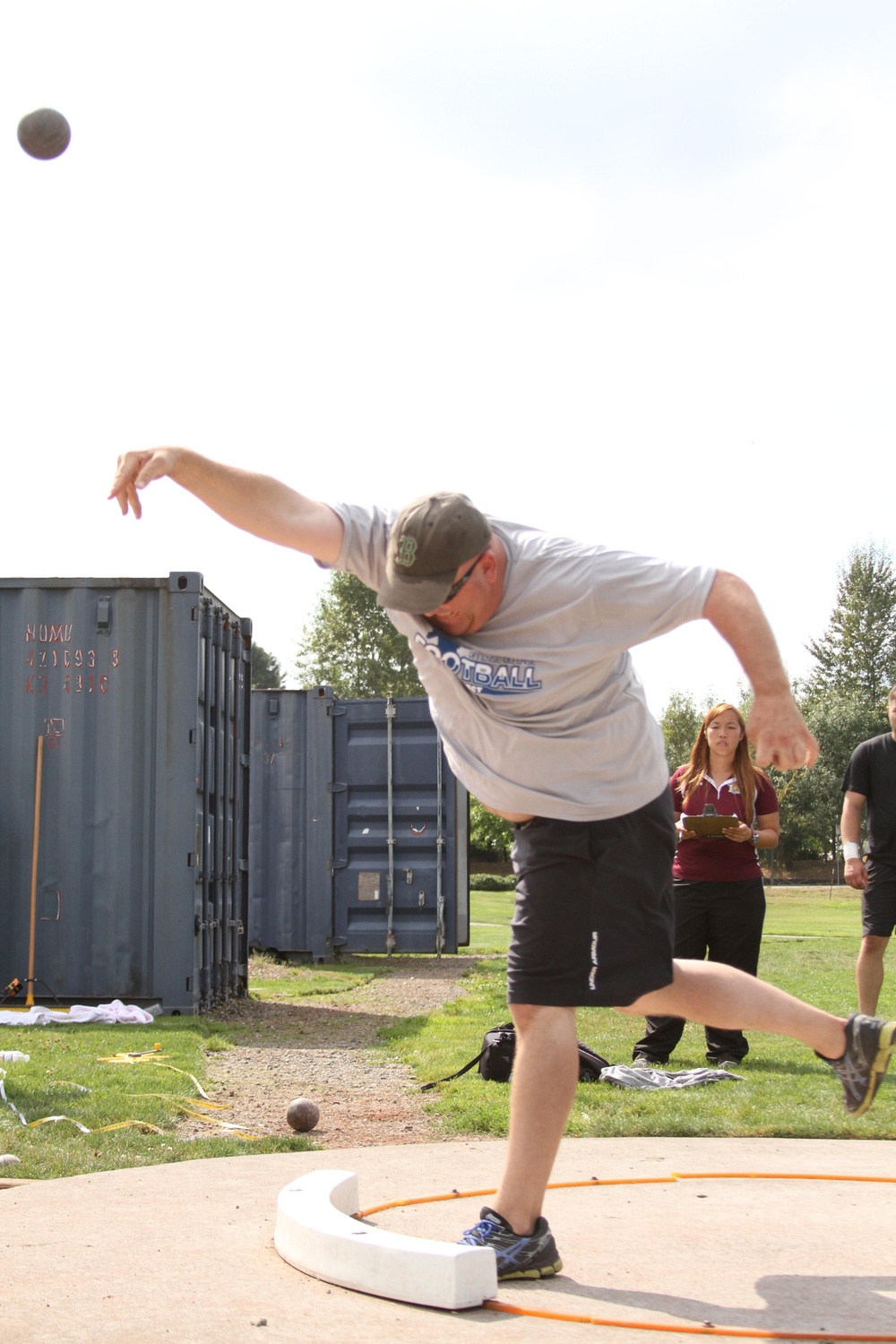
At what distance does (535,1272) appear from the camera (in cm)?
306

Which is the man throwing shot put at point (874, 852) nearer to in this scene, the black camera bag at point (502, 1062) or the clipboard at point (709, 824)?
the clipboard at point (709, 824)

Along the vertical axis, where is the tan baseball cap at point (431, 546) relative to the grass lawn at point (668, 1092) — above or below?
above

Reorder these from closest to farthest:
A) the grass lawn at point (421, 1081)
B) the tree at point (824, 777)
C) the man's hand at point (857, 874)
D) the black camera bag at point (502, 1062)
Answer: the grass lawn at point (421, 1081), the black camera bag at point (502, 1062), the man's hand at point (857, 874), the tree at point (824, 777)

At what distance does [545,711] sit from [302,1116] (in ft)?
9.81

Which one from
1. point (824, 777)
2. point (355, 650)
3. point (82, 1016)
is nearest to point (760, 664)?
point (82, 1016)

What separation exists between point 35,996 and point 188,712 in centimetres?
239

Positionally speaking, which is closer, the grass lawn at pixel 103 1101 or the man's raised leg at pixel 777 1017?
the man's raised leg at pixel 777 1017

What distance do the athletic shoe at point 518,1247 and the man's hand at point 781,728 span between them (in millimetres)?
1251

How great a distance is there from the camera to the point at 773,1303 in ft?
9.32

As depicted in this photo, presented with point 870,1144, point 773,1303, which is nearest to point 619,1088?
point 870,1144

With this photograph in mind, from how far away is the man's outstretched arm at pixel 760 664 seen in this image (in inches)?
114

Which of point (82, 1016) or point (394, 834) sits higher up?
point (394, 834)

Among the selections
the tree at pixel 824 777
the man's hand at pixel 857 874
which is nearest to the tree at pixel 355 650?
the tree at pixel 824 777

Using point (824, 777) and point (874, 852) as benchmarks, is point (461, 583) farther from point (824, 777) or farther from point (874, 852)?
point (824, 777)
